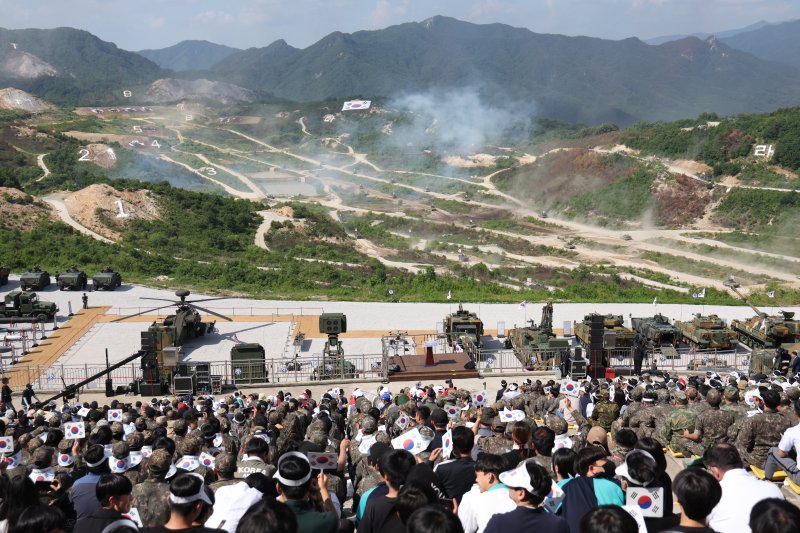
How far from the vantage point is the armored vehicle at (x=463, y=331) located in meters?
31.6

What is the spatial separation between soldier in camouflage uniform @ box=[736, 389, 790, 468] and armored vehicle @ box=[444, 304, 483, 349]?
19.1m

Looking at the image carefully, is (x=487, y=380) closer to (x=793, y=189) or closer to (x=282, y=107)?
(x=793, y=189)

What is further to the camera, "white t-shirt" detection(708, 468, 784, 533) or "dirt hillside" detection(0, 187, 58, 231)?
"dirt hillside" detection(0, 187, 58, 231)

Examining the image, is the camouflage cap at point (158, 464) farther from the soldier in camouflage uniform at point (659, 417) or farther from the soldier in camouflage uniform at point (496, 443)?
the soldier in camouflage uniform at point (659, 417)

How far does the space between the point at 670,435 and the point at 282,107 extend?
164m

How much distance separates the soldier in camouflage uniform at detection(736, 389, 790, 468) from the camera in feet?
39.5

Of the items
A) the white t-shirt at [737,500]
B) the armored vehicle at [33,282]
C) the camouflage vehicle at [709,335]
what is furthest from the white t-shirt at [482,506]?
the armored vehicle at [33,282]

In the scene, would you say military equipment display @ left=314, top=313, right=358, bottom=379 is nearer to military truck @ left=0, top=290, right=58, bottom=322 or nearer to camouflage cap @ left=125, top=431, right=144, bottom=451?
military truck @ left=0, top=290, right=58, bottom=322

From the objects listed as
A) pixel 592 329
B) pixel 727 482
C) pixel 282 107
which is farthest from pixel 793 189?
pixel 282 107

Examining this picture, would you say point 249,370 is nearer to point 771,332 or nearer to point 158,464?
point 158,464

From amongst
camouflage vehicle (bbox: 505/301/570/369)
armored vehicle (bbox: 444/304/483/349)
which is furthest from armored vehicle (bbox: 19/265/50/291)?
camouflage vehicle (bbox: 505/301/570/369)

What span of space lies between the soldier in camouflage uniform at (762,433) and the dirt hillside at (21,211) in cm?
5825

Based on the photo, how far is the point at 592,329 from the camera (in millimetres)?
26266

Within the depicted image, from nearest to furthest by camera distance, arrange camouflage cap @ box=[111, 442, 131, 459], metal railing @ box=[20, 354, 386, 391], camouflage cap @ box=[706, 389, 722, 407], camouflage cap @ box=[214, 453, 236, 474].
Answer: camouflage cap @ box=[214, 453, 236, 474]
camouflage cap @ box=[111, 442, 131, 459]
camouflage cap @ box=[706, 389, 722, 407]
metal railing @ box=[20, 354, 386, 391]
